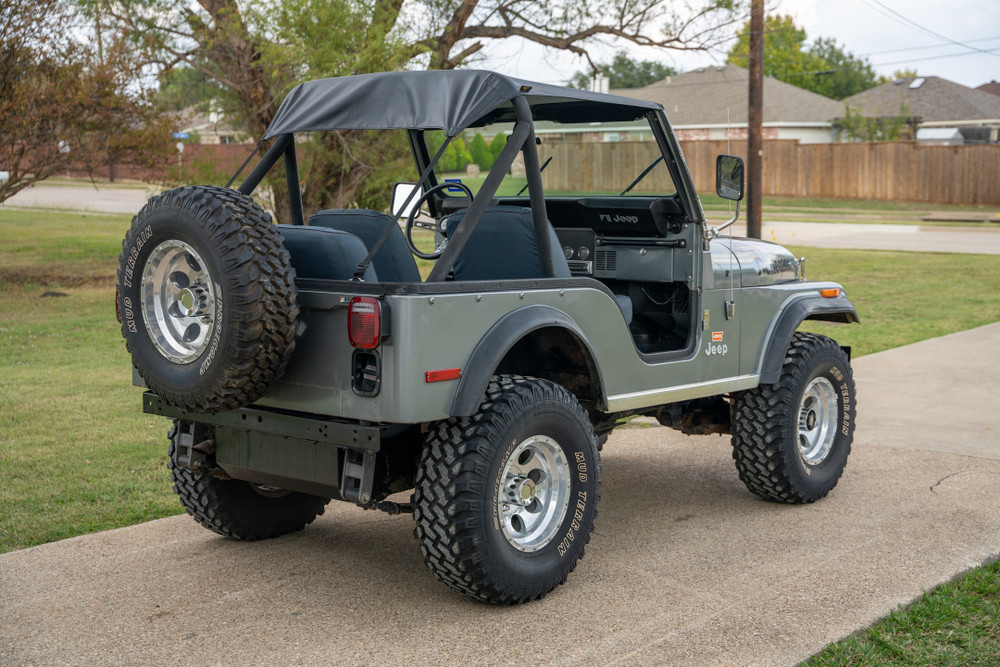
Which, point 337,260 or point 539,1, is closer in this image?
point 337,260

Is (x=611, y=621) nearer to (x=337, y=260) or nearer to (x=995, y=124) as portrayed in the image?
(x=337, y=260)

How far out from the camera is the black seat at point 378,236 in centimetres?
442

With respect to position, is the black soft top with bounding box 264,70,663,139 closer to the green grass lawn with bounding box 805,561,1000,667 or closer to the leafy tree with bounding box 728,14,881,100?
the green grass lawn with bounding box 805,561,1000,667

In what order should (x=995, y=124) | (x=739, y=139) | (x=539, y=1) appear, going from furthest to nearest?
(x=995, y=124) → (x=739, y=139) → (x=539, y=1)

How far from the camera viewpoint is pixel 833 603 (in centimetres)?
428

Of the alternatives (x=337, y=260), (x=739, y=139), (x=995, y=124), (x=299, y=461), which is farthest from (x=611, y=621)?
(x=995, y=124)

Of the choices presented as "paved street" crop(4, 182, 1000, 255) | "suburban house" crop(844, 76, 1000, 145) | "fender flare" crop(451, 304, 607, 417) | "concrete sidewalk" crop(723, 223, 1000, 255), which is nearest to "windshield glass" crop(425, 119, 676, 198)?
"fender flare" crop(451, 304, 607, 417)

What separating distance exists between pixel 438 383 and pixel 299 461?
0.71m

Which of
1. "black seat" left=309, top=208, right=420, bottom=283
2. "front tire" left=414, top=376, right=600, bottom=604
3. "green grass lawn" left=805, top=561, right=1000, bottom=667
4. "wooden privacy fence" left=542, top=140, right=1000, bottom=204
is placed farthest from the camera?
"wooden privacy fence" left=542, top=140, right=1000, bottom=204

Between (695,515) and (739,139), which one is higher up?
(739,139)

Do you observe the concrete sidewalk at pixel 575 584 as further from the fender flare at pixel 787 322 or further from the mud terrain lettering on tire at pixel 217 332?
the mud terrain lettering on tire at pixel 217 332

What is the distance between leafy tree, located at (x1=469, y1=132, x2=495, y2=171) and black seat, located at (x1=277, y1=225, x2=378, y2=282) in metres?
1.08

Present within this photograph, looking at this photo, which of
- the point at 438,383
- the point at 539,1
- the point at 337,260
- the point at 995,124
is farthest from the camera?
the point at 995,124

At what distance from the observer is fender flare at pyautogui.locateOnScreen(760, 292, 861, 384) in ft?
18.2
